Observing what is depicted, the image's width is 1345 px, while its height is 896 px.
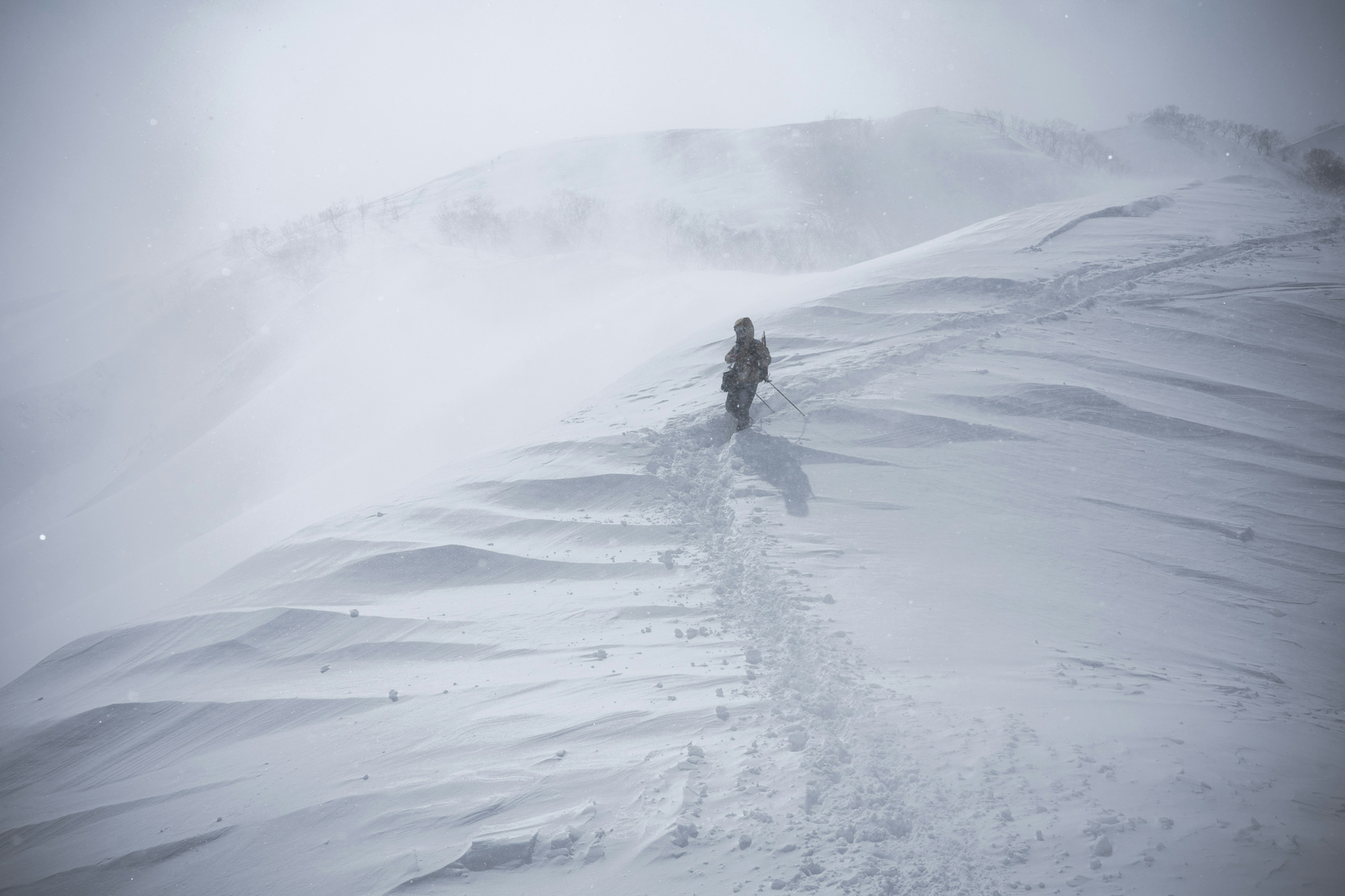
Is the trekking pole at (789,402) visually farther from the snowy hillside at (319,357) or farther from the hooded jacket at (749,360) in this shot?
the snowy hillside at (319,357)

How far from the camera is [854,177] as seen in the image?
2662 inches

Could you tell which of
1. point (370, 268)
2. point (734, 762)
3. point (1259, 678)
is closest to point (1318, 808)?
point (1259, 678)

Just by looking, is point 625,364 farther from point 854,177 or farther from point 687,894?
point 854,177

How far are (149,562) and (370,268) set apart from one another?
2028cm

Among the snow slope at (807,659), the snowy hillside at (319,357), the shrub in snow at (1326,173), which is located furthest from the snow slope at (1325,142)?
the snow slope at (807,659)

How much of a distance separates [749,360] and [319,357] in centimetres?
2072

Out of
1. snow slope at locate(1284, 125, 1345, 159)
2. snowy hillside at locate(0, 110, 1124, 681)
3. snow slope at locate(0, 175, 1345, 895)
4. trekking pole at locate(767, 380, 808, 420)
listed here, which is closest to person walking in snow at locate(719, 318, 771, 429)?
trekking pole at locate(767, 380, 808, 420)

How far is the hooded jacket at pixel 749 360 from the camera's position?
711 centimetres

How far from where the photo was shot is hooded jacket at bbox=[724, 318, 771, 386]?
7.11m

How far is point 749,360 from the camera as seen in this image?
7.17 metres

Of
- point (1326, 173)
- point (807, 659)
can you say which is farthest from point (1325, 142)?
point (807, 659)

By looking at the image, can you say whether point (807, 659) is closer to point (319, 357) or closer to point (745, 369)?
point (745, 369)

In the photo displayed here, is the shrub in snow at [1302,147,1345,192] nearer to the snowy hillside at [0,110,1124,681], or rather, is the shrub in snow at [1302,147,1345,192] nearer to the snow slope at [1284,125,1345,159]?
the snowy hillside at [0,110,1124,681]

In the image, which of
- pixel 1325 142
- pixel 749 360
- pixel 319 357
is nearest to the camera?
pixel 749 360
